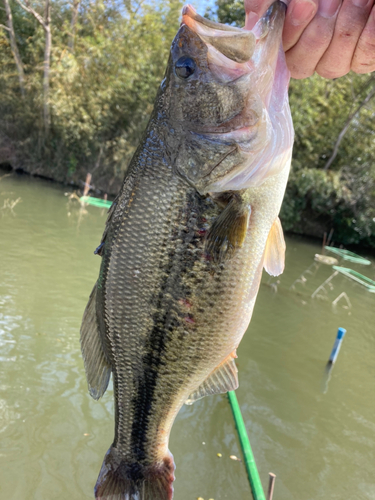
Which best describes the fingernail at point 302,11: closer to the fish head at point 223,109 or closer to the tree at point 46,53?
the fish head at point 223,109

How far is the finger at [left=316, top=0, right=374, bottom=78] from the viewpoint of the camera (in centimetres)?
124

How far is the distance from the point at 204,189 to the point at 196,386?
83cm

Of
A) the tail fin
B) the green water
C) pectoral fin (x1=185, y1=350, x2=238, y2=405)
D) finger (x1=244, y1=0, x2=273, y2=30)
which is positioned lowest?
the green water

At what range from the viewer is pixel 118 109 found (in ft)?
67.5

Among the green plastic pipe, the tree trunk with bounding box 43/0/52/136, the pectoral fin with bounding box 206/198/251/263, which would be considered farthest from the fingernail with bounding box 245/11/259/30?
the tree trunk with bounding box 43/0/52/136

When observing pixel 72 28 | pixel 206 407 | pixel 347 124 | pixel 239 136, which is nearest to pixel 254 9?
pixel 239 136

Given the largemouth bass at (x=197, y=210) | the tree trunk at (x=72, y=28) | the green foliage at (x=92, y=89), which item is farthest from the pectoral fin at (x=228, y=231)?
the tree trunk at (x=72, y=28)

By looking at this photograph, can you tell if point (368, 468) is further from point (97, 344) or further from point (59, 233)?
point (59, 233)

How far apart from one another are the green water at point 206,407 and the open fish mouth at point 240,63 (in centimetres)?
343

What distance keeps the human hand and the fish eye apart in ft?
0.97

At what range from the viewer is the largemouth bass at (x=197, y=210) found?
1.36m

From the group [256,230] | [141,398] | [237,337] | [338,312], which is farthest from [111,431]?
[338,312]

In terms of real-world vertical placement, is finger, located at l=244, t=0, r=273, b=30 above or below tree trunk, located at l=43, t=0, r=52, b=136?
below

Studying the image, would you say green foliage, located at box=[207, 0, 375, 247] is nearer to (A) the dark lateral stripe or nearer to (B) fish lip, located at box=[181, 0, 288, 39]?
(B) fish lip, located at box=[181, 0, 288, 39]
